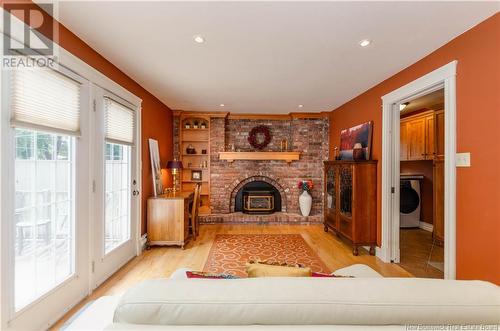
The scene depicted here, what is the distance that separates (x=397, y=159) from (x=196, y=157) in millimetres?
4078

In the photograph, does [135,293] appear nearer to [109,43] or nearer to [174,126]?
[109,43]

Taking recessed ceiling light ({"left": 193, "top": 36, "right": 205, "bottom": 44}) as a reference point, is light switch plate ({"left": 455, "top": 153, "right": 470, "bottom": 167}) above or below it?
below

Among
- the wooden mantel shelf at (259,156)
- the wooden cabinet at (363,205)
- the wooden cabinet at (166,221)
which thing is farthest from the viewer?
the wooden mantel shelf at (259,156)

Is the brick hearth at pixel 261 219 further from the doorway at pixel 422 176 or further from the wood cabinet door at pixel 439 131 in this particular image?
the wood cabinet door at pixel 439 131

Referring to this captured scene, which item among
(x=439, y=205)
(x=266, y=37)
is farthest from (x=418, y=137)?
(x=266, y=37)

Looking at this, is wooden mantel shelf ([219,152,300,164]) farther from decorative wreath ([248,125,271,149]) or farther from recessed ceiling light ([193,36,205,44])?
recessed ceiling light ([193,36,205,44])

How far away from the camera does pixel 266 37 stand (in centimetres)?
218

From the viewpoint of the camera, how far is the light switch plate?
2.08 meters

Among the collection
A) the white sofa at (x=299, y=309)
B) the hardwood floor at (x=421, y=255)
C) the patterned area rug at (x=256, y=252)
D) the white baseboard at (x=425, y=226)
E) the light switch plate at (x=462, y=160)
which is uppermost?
the light switch plate at (x=462, y=160)

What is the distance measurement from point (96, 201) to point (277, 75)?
2.58m

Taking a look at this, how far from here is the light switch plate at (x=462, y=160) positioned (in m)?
2.08

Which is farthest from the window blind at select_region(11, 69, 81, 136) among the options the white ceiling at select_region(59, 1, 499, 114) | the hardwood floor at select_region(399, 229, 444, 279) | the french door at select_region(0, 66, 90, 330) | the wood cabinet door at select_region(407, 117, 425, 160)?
the wood cabinet door at select_region(407, 117, 425, 160)

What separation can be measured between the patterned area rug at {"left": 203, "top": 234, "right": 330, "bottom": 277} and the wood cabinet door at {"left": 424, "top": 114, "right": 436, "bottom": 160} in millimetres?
2886

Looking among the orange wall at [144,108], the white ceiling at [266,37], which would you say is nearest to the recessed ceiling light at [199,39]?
the white ceiling at [266,37]
